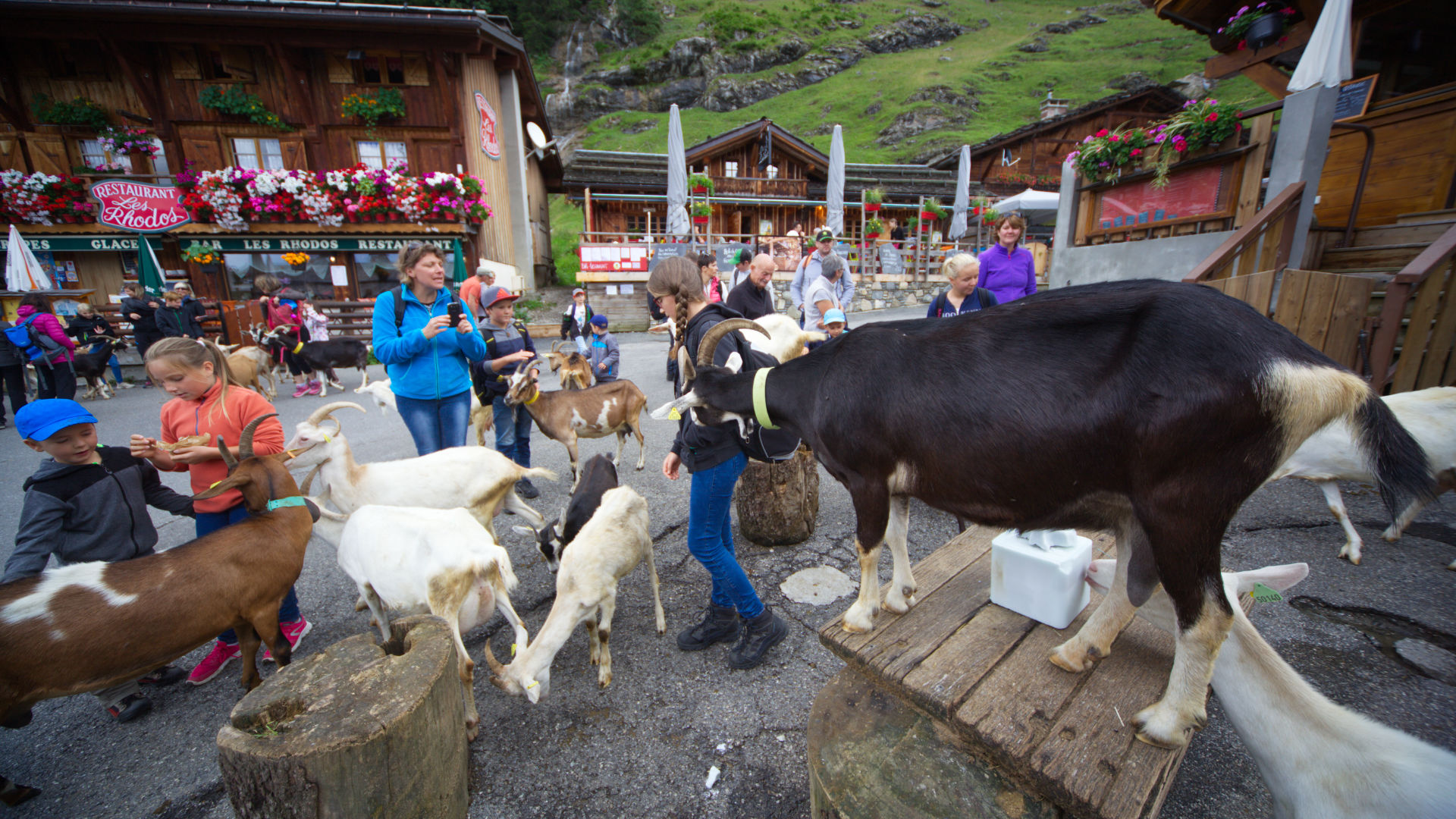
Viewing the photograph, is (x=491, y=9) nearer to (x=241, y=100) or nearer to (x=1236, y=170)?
(x=241, y=100)

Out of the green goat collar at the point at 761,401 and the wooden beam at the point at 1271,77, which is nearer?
the green goat collar at the point at 761,401

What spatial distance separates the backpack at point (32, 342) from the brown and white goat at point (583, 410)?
29.0 feet

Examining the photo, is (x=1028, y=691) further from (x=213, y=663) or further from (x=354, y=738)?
(x=213, y=663)

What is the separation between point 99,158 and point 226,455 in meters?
21.1

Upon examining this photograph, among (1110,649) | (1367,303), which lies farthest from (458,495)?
(1367,303)

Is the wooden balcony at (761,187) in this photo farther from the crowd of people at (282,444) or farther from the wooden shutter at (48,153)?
the crowd of people at (282,444)

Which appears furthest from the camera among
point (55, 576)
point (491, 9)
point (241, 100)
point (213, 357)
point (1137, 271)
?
point (491, 9)

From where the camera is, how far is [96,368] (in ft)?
31.8

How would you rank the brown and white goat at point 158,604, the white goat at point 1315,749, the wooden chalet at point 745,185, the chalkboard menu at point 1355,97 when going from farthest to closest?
the wooden chalet at point 745,185 → the chalkboard menu at point 1355,97 → the brown and white goat at point 158,604 → the white goat at point 1315,749

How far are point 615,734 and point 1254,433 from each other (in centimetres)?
280

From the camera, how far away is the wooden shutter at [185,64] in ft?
47.3

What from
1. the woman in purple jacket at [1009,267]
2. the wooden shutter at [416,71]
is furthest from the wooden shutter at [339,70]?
the woman in purple jacket at [1009,267]

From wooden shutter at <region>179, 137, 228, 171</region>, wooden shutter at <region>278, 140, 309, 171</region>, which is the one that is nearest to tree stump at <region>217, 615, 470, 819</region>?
wooden shutter at <region>278, 140, 309, 171</region>

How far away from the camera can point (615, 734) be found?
8.46 ft
